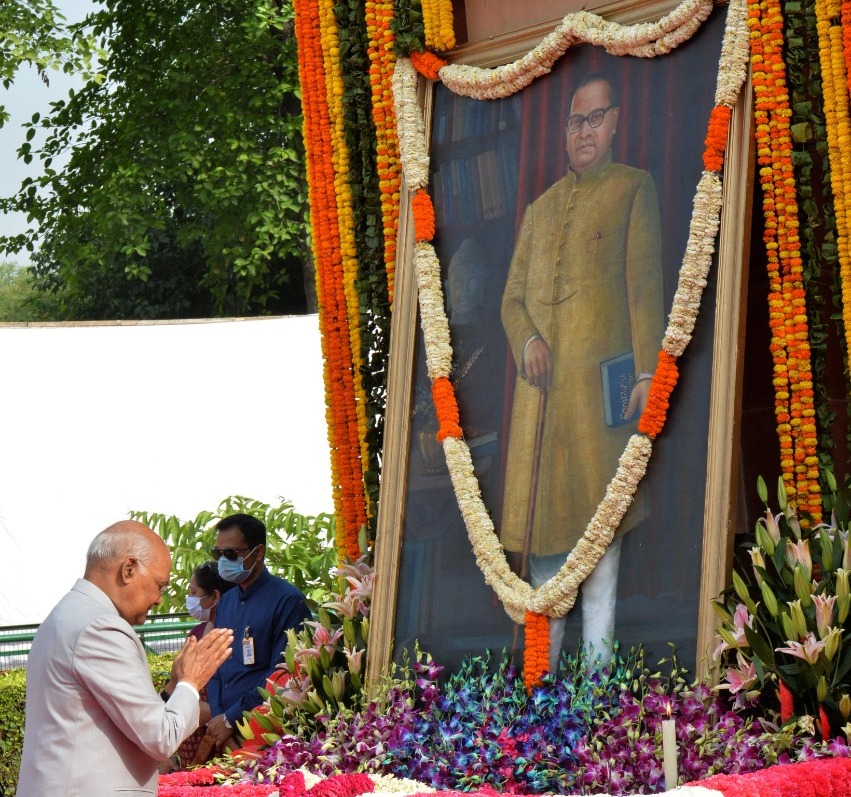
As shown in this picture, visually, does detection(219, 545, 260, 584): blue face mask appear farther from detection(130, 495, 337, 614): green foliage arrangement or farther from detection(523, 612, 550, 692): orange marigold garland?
detection(130, 495, 337, 614): green foliage arrangement

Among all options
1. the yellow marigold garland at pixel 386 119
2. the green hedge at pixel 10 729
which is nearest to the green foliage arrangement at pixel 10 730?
the green hedge at pixel 10 729

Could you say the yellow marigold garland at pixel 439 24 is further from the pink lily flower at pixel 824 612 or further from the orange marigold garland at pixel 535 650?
the pink lily flower at pixel 824 612

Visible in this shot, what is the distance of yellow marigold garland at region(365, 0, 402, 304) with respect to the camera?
18.7 ft

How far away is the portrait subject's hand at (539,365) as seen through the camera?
4988 millimetres

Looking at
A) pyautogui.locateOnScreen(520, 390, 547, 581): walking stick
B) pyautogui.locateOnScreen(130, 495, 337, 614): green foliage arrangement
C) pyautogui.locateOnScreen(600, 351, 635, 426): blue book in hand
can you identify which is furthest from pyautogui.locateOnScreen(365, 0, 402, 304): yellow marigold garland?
pyautogui.locateOnScreen(130, 495, 337, 614): green foliage arrangement

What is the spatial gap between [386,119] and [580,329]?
4.67 feet

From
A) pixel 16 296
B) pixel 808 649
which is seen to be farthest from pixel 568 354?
pixel 16 296

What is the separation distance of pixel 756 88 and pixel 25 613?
31.8 feet

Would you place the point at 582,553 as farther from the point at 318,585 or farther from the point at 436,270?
the point at 318,585

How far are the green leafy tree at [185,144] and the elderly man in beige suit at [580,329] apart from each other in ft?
43.8

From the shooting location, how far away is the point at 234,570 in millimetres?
6004

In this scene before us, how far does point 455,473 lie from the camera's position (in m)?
5.11

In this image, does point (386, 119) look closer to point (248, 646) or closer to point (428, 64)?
point (428, 64)

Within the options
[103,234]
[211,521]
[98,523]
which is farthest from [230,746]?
[103,234]
